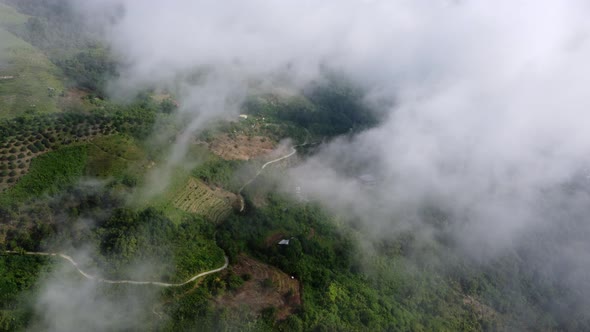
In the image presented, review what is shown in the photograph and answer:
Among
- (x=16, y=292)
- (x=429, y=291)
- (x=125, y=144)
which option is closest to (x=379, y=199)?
(x=429, y=291)

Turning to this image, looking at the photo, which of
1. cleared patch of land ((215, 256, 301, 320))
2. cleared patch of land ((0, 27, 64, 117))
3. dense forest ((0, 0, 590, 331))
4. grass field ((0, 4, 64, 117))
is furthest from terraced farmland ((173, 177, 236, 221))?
grass field ((0, 4, 64, 117))

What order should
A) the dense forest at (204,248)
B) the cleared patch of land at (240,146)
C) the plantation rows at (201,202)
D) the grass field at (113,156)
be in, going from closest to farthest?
the dense forest at (204,248) → the grass field at (113,156) → the plantation rows at (201,202) → the cleared patch of land at (240,146)

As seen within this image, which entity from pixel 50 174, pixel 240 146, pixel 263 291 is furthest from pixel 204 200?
pixel 50 174

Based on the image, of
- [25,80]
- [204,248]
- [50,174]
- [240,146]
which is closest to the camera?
[50,174]

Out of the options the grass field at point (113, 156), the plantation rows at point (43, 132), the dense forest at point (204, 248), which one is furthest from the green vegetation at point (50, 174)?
the grass field at point (113, 156)

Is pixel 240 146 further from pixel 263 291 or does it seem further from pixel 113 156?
pixel 263 291

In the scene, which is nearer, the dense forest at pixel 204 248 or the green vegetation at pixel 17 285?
the green vegetation at pixel 17 285

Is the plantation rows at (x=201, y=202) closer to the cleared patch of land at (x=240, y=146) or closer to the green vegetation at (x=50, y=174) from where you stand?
the cleared patch of land at (x=240, y=146)
